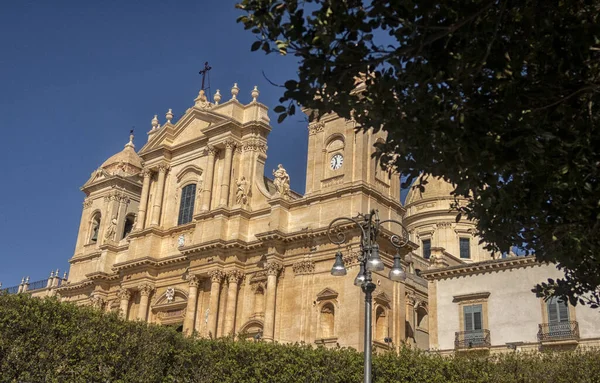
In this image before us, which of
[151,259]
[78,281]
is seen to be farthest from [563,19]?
[78,281]

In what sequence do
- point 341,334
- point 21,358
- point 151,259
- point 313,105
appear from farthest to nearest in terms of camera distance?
point 151,259 → point 341,334 → point 21,358 → point 313,105

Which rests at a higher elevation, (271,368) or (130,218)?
(130,218)

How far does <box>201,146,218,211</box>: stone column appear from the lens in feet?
103

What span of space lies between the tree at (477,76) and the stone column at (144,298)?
26655 millimetres

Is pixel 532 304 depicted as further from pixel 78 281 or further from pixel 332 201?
pixel 78 281

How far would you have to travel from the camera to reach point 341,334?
2508 centimetres

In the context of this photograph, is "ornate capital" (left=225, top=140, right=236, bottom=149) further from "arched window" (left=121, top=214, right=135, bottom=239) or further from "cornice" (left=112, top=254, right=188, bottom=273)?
"arched window" (left=121, top=214, right=135, bottom=239)

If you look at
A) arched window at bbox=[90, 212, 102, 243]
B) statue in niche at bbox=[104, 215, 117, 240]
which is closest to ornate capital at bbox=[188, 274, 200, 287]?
statue in niche at bbox=[104, 215, 117, 240]

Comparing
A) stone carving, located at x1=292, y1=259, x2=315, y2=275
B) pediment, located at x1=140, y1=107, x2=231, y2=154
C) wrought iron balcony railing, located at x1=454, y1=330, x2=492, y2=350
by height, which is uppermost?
pediment, located at x1=140, y1=107, x2=231, y2=154

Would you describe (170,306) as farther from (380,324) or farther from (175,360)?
(175,360)

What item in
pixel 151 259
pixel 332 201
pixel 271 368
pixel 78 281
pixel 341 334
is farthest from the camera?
pixel 78 281

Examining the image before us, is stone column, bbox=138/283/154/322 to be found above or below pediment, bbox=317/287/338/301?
above

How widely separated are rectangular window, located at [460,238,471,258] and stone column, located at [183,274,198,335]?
2013 cm

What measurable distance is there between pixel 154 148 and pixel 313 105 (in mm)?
29472
